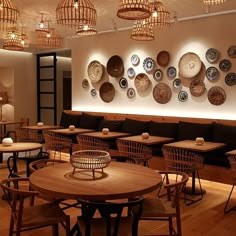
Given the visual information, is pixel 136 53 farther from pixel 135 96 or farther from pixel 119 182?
pixel 119 182

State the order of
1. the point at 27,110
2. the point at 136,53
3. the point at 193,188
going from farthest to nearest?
the point at 27,110
the point at 136,53
the point at 193,188

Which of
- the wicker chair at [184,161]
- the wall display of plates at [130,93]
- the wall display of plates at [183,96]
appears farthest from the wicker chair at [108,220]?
the wall display of plates at [130,93]

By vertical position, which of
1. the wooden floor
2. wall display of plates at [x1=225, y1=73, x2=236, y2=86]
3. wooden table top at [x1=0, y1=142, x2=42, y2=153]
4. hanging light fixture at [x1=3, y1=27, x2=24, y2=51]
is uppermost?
hanging light fixture at [x1=3, y1=27, x2=24, y2=51]

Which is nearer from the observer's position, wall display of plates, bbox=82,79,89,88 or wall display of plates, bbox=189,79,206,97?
wall display of plates, bbox=189,79,206,97

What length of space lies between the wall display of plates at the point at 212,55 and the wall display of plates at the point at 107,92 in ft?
7.64

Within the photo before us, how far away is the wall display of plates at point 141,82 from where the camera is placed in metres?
6.61

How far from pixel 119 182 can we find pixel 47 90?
7.61 metres

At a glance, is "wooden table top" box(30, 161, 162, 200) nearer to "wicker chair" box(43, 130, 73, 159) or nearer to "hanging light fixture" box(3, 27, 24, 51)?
"wicker chair" box(43, 130, 73, 159)

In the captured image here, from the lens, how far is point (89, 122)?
722 cm

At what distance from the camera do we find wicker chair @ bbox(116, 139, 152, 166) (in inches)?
189

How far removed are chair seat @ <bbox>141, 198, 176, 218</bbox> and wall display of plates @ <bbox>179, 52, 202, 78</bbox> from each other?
141 inches

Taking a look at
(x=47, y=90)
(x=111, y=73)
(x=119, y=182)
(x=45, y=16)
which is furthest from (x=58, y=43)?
(x=119, y=182)

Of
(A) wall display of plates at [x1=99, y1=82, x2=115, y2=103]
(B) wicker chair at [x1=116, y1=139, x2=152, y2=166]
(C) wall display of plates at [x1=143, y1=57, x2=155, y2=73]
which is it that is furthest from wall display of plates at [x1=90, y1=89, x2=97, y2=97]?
(B) wicker chair at [x1=116, y1=139, x2=152, y2=166]

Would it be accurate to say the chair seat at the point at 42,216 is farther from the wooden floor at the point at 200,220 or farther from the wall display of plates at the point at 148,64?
the wall display of plates at the point at 148,64
